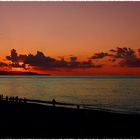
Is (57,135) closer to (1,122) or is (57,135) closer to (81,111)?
(1,122)

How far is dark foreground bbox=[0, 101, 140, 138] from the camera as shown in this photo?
17000 millimetres

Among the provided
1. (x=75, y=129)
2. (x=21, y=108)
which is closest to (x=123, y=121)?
(x=75, y=129)

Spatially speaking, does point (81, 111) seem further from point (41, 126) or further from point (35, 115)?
point (41, 126)

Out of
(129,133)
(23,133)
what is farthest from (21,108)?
(129,133)

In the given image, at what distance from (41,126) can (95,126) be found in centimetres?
329

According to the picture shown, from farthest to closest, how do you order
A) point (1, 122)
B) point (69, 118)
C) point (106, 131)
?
point (69, 118) → point (1, 122) → point (106, 131)

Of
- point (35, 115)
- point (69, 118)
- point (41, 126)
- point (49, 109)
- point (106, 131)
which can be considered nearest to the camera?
point (106, 131)

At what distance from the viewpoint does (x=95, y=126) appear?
19391mm

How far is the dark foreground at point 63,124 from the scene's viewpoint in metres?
17.0

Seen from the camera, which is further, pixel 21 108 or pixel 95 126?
pixel 21 108

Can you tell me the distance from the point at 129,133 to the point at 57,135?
3948mm

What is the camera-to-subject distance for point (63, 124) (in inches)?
795

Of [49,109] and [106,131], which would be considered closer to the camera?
[106,131]

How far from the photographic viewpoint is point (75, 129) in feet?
60.7
